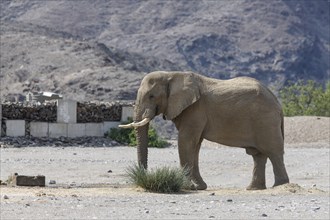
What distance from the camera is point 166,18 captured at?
13212 centimetres

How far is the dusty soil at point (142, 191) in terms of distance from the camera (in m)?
16.0

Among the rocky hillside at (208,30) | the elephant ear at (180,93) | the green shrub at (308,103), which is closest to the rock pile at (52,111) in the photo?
the elephant ear at (180,93)

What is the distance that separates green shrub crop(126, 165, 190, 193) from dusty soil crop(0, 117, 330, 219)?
24 cm

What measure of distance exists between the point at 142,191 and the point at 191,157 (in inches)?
81.2

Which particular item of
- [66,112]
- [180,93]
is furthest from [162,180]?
[66,112]

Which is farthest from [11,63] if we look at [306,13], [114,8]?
[306,13]

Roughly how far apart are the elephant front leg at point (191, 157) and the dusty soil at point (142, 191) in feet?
1.22

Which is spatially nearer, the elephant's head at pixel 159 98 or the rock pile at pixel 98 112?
the elephant's head at pixel 159 98

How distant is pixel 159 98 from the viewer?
2223cm

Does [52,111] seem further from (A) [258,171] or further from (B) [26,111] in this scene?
(A) [258,171]

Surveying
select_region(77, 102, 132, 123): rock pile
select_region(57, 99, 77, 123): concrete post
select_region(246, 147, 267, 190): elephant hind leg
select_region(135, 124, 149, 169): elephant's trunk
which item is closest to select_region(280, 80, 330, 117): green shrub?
select_region(77, 102, 132, 123): rock pile

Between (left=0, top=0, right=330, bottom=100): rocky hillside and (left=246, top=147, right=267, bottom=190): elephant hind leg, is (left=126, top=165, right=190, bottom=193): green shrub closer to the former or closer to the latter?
(left=246, top=147, right=267, bottom=190): elephant hind leg

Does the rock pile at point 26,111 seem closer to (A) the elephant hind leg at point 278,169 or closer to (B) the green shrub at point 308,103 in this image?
(A) the elephant hind leg at point 278,169

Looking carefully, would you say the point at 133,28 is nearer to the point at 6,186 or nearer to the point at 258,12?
the point at 258,12
